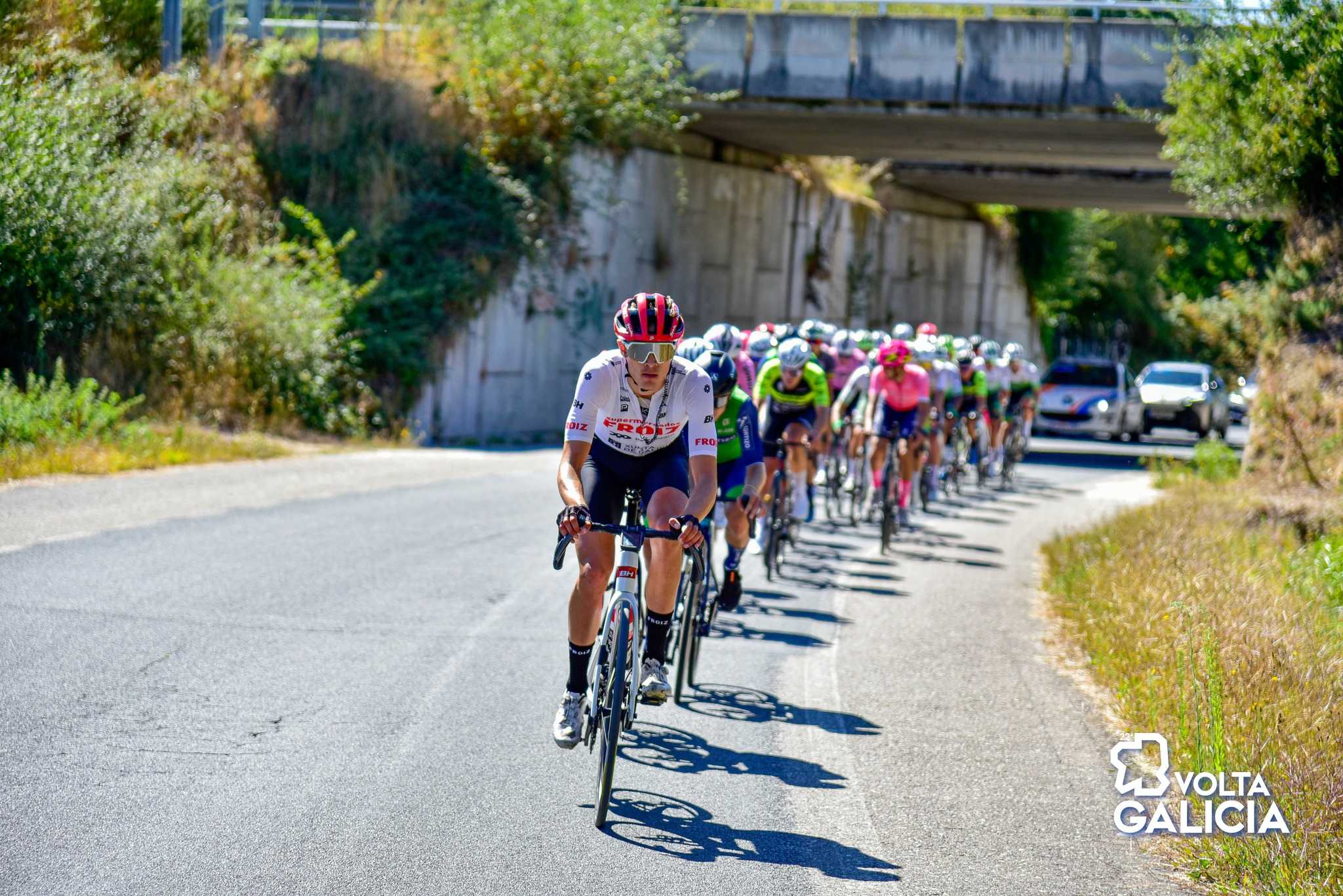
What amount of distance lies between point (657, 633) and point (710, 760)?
68 cm

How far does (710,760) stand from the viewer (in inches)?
276

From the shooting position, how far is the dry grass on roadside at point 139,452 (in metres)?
15.6

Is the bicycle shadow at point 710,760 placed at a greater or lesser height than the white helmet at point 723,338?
lesser

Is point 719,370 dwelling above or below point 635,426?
above

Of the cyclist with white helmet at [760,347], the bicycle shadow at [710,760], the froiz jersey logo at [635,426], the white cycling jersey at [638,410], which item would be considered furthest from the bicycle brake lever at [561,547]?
the cyclist with white helmet at [760,347]

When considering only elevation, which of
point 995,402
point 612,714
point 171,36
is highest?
point 171,36

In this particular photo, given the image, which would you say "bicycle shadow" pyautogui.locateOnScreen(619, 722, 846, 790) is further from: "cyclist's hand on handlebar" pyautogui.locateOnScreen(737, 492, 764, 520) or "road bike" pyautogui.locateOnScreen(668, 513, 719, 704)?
"cyclist's hand on handlebar" pyautogui.locateOnScreen(737, 492, 764, 520)

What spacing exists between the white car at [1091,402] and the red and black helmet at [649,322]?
29906mm

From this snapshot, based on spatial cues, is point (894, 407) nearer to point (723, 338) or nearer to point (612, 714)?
point (723, 338)

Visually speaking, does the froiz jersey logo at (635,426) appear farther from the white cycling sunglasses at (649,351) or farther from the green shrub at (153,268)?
the green shrub at (153,268)

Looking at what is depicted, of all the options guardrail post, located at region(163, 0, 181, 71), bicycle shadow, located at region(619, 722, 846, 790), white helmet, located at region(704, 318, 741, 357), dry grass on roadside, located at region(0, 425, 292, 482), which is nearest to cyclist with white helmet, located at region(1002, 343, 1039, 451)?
dry grass on roadside, located at region(0, 425, 292, 482)

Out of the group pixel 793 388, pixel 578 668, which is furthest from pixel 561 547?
pixel 793 388

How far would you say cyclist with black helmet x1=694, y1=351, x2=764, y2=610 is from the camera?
379 inches

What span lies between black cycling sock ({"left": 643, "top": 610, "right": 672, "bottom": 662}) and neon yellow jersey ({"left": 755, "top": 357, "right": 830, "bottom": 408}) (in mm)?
5790
